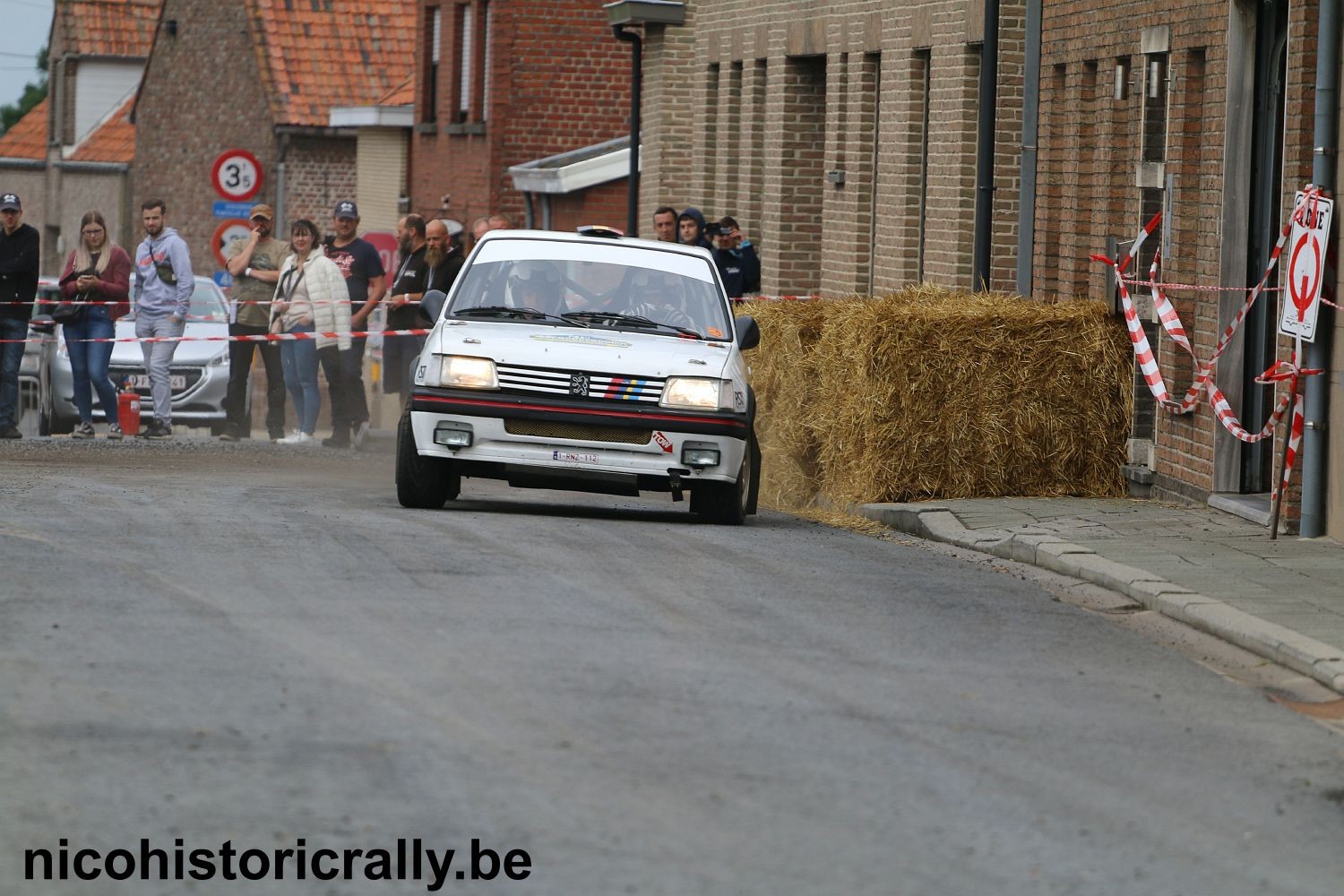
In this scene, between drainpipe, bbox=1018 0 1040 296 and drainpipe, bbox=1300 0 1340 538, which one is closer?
drainpipe, bbox=1300 0 1340 538

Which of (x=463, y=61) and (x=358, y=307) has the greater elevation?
(x=463, y=61)

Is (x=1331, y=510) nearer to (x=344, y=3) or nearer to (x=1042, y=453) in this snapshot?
(x=1042, y=453)

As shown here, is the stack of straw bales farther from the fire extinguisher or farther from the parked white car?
the parked white car

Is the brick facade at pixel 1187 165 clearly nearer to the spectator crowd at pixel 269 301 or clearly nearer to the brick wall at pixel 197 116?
the spectator crowd at pixel 269 301

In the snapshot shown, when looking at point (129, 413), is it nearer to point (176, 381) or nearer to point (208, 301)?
point (176, 381)

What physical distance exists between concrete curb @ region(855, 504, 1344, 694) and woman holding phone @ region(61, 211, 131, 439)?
874 cm

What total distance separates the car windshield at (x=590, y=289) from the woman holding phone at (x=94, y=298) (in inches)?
302

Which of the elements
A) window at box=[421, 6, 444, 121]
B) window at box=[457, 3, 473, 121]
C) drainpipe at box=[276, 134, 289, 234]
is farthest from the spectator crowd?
drainpipe at box=[276, 134, 289, 234]

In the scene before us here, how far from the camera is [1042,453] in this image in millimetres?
16031

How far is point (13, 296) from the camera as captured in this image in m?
21.8

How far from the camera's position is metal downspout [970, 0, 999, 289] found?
62.6 ft

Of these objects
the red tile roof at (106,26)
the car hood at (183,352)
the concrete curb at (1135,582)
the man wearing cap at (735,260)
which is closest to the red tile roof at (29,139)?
the red tile roof at (106,26)


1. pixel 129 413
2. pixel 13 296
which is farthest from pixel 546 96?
pixel 13 296

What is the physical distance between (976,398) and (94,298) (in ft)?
30.5
